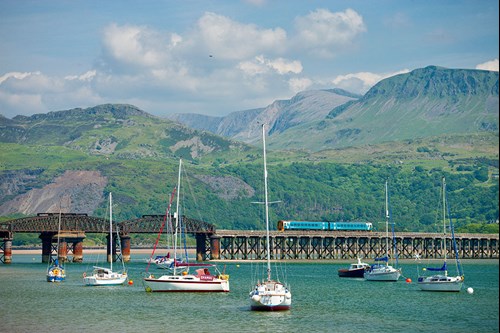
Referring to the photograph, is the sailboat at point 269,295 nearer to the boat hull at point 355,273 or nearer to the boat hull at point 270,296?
the boat hull at point 270,296

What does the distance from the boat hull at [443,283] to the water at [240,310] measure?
1160 mm

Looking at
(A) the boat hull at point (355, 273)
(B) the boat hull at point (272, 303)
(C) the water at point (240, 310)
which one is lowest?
(C) the water at point (240, 310)

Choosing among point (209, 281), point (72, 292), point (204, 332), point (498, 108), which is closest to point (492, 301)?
point (209, 281)

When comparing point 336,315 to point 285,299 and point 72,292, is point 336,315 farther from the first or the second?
point 72,292

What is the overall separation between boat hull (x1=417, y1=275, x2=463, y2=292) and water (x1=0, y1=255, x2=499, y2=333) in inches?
45.7

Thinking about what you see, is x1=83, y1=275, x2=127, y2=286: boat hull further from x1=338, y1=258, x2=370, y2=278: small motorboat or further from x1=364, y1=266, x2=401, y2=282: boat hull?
x1=338, y1=258, x2=370, y2=278: small motorboat

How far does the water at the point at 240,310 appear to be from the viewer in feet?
275

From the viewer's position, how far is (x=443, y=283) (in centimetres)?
11888

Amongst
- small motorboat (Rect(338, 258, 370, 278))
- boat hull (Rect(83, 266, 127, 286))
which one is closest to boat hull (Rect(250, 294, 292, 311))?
boat hull (Rect(83, 266, 127, 286))

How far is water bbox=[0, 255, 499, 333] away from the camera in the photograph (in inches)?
3297

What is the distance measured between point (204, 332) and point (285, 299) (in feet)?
42.6

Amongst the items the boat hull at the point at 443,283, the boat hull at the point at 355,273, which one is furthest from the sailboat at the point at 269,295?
the boat hull at the point at 355,273

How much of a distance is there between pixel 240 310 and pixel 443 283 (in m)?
34.9

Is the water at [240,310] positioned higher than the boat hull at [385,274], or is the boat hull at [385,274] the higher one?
the boat hull at [385,274]
